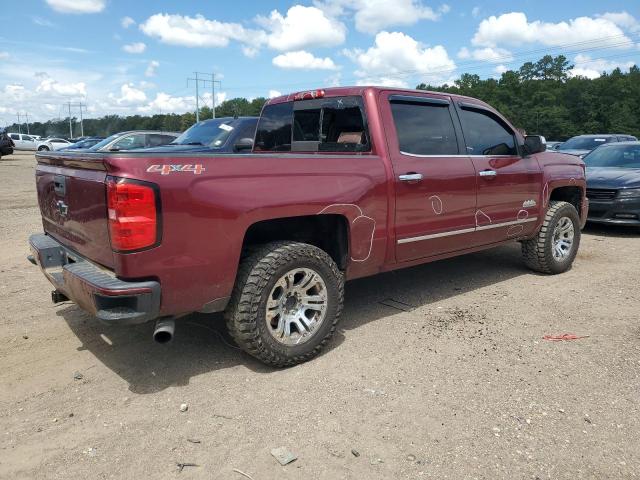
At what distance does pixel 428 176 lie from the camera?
4.23m

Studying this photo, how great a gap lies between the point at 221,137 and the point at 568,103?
76028 millimetres

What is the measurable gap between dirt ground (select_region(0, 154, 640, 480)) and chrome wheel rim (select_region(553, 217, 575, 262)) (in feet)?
3.62

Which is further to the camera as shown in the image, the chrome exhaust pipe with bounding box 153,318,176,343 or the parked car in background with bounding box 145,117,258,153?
the parked car in background with bounding box 145,117,258,153

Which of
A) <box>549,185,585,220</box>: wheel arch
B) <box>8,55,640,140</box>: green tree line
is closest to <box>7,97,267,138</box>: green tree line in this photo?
<box>8,55,640,140</box>: green tree line

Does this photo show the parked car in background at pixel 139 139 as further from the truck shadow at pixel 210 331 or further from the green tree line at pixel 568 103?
the green tree line at pixel 568 103

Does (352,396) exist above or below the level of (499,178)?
below

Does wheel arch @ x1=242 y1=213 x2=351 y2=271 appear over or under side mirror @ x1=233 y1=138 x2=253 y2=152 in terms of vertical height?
under

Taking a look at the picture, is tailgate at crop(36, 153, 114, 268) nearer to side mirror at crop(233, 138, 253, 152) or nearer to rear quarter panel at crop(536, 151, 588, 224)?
side mirror at crop(233, 138, 253, 152)

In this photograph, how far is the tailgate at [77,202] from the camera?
2.91m

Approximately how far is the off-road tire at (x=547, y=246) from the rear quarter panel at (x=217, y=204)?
2.93 metres

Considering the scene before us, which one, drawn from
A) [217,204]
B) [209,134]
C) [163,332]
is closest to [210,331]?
[163,332]

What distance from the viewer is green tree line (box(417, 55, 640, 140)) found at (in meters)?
64.8

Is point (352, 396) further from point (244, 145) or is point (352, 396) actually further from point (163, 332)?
point (244, 145)

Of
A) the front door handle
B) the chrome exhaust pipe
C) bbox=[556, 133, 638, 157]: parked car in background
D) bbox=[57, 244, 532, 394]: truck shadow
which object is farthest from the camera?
bbox=[556, 133, 638, 157]: parked car in background
